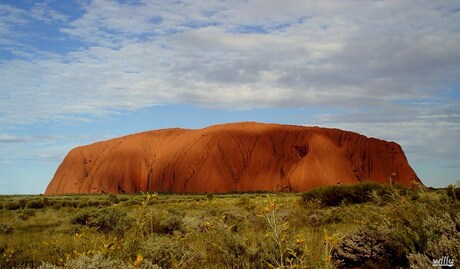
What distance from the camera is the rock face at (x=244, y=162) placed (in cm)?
7050

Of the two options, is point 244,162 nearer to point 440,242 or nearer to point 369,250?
point 369,250

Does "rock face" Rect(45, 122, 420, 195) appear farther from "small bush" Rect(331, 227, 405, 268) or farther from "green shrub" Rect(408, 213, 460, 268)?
"green shrub" Rect(408, 213, 460, 268)

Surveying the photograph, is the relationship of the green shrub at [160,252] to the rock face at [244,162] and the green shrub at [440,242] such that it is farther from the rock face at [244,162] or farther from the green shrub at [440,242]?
the rock face at [244,162]

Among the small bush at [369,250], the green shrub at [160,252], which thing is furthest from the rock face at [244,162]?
the green shrub at [160,252]

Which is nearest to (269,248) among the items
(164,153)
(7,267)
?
(7,267)

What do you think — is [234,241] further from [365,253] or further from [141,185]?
[141,185]

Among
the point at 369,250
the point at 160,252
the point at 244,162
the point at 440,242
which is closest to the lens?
the point at 440,242

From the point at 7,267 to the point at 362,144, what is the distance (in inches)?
2968

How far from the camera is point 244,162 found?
245ft

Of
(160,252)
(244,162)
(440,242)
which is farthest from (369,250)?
(244,162)

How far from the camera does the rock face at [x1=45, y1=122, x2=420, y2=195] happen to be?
70.5 metres

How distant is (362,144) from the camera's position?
76.7 m

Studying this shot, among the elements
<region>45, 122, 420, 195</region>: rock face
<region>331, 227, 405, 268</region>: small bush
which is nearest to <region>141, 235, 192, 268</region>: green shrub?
<region>331, 227, 405, 268</region>: small bush

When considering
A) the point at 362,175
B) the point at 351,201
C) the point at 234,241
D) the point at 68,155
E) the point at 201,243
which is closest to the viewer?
the point at 234,241
